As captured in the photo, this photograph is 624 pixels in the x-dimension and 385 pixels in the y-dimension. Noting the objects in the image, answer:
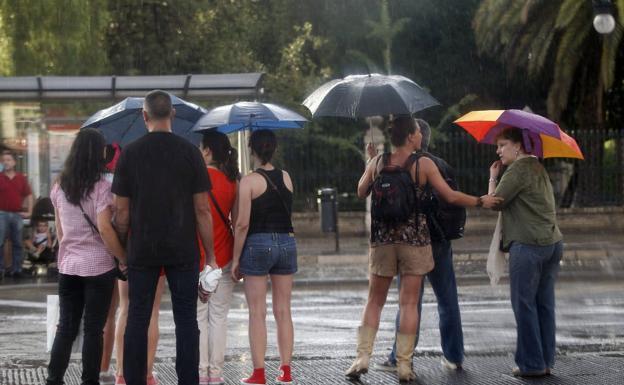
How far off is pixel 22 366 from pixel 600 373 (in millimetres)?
4241

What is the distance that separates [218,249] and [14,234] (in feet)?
34.5

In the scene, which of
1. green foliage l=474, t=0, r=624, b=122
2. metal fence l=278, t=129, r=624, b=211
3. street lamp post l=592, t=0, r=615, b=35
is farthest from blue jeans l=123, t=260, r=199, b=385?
green foliage l=474, t=0, r=624, b=122

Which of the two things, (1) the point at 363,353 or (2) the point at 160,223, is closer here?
(2) the point at 160,223

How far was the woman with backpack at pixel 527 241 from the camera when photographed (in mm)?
8070

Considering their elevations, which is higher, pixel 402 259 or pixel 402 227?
pixel 402 227

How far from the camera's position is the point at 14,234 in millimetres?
17641

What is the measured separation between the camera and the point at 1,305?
13992 mm

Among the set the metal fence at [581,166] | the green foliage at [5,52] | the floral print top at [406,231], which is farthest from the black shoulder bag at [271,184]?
the green foliage at [5,52]

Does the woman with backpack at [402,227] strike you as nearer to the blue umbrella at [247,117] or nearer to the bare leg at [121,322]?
the blue umbrella at [247,117]

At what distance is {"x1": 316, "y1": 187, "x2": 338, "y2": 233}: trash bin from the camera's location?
2062 centimetres

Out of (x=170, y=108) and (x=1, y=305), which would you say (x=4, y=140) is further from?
(x=170, y=108)

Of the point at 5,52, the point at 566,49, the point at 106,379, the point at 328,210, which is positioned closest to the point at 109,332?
the point at 106,379

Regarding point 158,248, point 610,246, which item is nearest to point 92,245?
point 158,248

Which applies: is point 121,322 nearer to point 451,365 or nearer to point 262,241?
point 262,241
